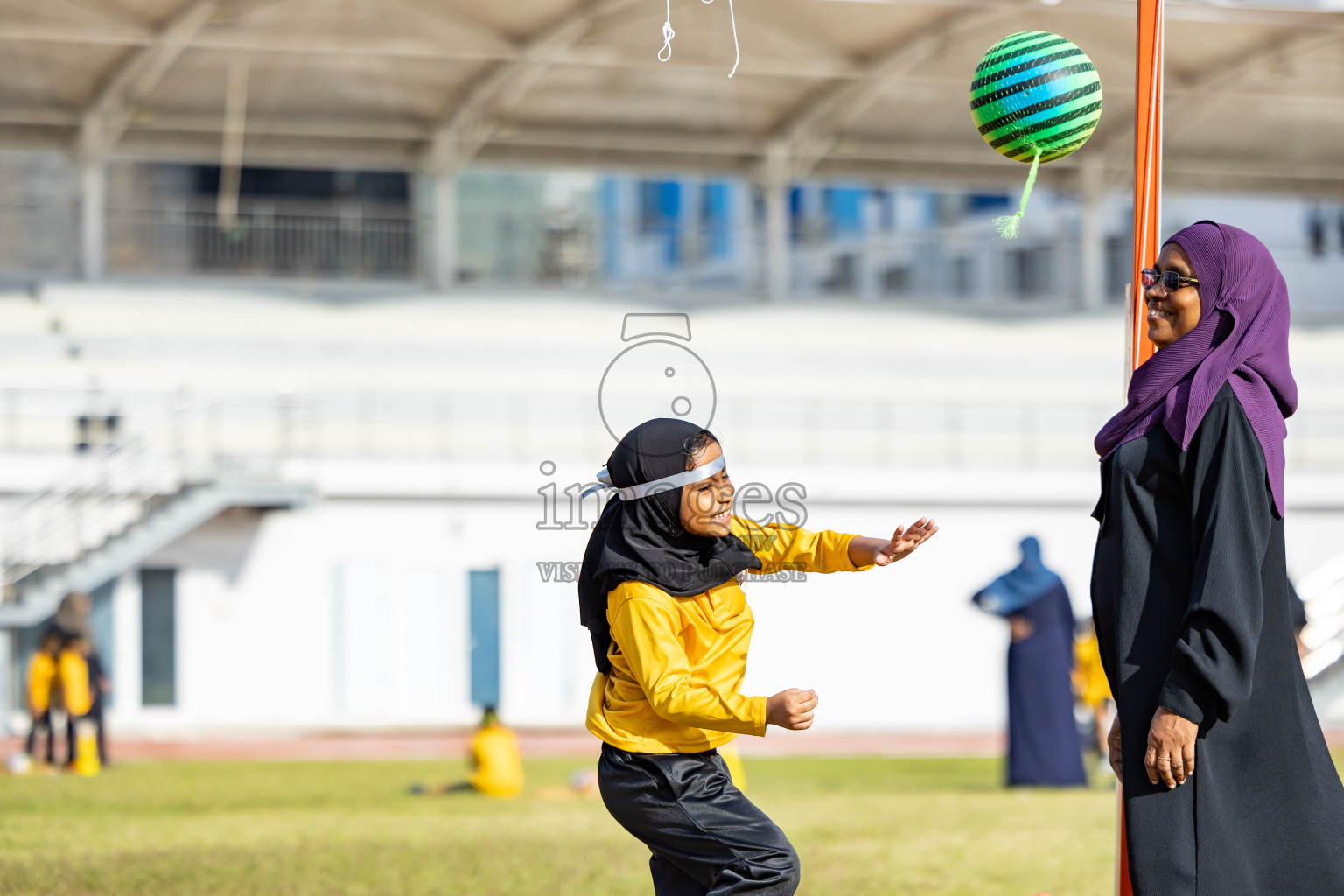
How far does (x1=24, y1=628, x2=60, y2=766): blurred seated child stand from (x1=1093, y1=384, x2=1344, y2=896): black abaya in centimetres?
1212

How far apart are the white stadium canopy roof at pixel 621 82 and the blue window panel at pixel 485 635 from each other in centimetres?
762

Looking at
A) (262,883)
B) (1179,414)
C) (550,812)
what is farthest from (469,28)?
(1179,414)

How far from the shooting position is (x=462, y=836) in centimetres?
841

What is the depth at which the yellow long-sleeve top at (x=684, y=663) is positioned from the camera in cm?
335

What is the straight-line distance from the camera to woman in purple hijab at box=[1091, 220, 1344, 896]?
3.11m

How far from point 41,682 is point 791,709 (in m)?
12.1

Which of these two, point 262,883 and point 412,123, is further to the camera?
point 412,123

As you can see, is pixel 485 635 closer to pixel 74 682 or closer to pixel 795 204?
pixel 74 682

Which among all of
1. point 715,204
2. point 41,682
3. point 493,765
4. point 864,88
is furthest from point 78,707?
point 715,204

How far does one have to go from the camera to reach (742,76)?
22.5 m

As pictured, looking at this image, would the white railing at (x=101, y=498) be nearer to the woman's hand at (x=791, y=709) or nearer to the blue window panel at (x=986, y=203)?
the woman's hand at (x=791, y=709)

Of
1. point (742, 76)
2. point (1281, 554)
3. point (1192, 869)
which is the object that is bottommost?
point (1192, 869)

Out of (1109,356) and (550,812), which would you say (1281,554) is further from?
(1109,356)

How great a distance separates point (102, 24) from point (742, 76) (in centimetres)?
895
